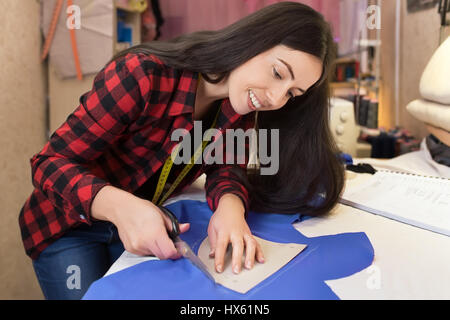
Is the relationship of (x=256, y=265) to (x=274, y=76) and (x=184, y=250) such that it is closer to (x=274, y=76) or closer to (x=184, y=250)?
(x=184, y=250)

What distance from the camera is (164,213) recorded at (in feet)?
2.19

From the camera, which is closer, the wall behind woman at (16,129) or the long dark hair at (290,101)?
the long dark hair at (290,101)

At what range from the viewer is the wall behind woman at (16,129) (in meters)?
1.41

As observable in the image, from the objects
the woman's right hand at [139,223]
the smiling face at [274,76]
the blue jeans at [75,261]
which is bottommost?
the blue jeans at [75,261]

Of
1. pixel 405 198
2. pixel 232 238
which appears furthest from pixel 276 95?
pixel 405 198

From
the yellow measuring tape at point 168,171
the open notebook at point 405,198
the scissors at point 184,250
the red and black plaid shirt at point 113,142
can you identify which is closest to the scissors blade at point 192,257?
the scissors at point 184,250

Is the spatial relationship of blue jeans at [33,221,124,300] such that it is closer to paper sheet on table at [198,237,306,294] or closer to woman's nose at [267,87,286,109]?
paper sheet on table at [198,237,306,294]

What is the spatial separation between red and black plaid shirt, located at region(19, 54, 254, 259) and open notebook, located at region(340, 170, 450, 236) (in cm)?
30

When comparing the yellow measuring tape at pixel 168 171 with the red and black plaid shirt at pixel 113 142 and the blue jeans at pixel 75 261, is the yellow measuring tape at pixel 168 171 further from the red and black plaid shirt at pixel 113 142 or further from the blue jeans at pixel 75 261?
the blue jeans at pixel 75 261

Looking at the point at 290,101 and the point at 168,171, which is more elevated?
the point at 290,101

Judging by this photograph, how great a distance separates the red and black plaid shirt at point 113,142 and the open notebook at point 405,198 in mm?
301

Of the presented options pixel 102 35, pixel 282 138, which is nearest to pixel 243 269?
pixel 282 138

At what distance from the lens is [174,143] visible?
35.4 inches

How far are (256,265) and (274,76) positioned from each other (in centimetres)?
39
